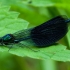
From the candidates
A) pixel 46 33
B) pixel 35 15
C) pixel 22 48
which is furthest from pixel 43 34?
pixel 35 15

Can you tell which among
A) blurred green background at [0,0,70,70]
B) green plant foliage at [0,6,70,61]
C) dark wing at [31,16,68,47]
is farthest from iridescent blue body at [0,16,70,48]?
blurred green background at [0,0,70,70]

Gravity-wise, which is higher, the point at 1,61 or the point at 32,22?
the point at 32,22

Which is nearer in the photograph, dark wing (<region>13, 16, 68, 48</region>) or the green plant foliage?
the green plant foliage

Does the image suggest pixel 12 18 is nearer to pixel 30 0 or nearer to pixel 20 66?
pixel 30 0

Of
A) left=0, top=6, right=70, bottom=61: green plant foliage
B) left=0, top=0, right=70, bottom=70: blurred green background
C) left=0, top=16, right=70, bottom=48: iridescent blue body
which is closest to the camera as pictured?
left=0, top=6, right=70, bottom=61: green plant foliage

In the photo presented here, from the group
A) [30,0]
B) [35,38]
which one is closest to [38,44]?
[35,38]

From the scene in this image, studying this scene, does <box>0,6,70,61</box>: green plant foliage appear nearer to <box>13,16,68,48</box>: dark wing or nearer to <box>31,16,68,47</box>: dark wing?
<box>13,16,68,48</box>: dark wing

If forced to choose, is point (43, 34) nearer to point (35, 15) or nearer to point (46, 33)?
point (46, 33)
